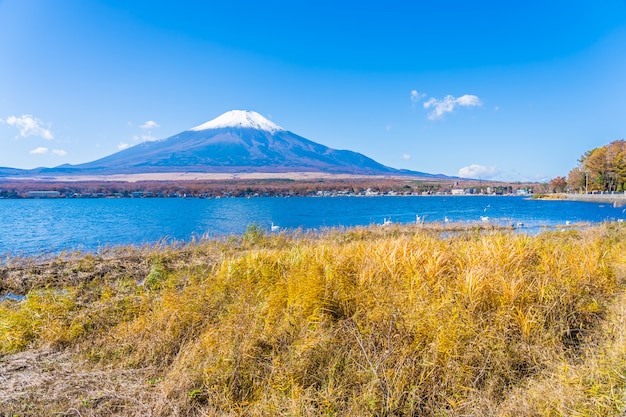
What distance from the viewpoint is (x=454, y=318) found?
3732mm

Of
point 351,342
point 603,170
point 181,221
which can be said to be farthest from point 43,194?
point 603,170

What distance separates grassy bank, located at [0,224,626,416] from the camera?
306 centimetres

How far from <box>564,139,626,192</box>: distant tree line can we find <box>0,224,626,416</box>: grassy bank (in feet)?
283

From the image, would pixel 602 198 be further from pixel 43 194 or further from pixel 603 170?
pixel 43 194

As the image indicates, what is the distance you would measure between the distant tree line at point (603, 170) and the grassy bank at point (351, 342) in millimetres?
86347

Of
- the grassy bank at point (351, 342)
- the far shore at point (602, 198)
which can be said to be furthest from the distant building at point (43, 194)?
the far shore at point (602, 198)

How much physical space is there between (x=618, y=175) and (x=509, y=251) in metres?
89.6

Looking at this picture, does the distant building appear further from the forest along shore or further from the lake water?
the forest along shore

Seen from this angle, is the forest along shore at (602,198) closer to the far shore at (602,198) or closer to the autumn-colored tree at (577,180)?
the far shore at (602,198)

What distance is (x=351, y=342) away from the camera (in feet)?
12.2

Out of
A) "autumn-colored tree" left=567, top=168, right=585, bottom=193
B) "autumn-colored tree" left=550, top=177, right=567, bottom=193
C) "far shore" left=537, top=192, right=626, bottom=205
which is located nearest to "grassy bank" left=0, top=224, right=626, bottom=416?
"far shore" left=537, top=192, right=626, bottom=205

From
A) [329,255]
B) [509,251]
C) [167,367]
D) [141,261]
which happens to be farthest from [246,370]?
[141,261]

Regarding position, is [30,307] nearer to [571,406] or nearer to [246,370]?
[246,370]

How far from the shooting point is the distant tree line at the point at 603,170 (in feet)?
232
